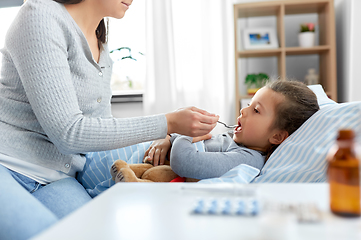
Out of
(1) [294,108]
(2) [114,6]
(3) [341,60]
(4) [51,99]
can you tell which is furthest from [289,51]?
(4) [51,99]

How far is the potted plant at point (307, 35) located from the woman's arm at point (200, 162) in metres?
2.07

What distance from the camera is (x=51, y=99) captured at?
2.83 feet

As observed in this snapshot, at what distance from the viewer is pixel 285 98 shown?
3.81ft

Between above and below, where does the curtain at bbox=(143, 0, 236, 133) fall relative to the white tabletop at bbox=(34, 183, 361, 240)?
above

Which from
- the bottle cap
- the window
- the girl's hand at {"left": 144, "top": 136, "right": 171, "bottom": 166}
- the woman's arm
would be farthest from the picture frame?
the bottle cap

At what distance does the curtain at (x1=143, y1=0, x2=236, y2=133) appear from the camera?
299cm

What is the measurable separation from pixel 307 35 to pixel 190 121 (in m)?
2.24

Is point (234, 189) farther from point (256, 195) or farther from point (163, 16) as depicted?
point (163, 16)

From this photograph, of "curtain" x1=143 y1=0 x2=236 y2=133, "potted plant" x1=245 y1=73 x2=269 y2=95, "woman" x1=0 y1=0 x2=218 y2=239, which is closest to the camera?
"woman" x1=0 y1=0 x2=218 y2=239

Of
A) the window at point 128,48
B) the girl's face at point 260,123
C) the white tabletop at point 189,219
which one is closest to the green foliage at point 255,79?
the window at point 128,48

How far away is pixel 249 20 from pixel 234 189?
283 cm

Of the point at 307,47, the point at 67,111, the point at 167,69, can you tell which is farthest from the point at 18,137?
the point at 307,47

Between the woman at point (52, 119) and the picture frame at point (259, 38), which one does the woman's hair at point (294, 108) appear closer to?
the woman at point (52, 119)

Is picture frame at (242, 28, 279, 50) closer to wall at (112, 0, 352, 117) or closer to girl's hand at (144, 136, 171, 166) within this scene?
wall at (112, 0, 352, 117)
